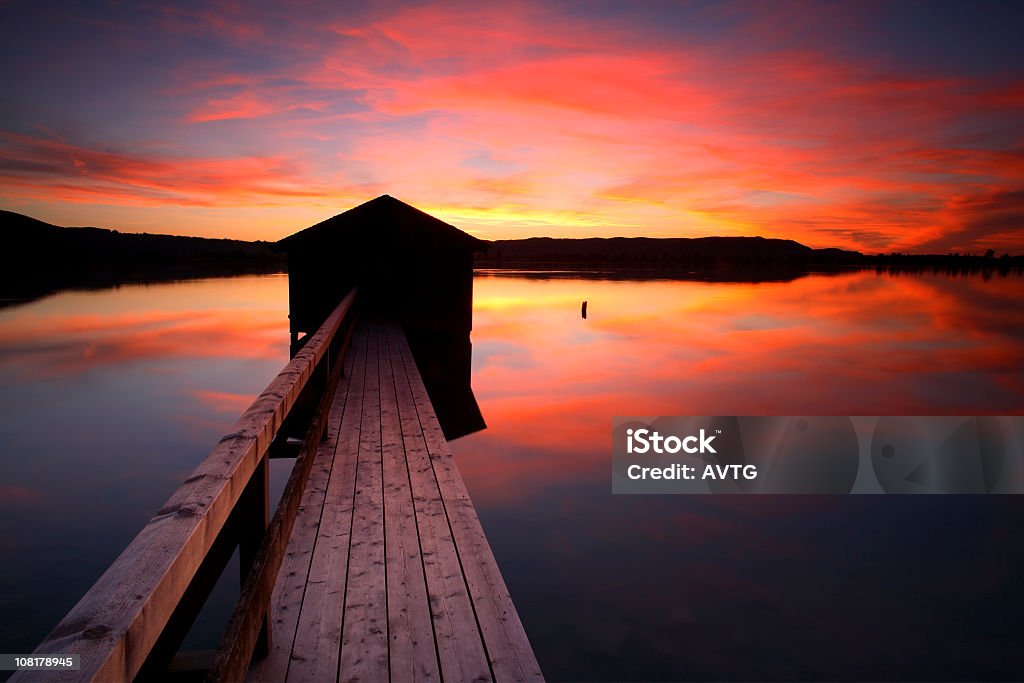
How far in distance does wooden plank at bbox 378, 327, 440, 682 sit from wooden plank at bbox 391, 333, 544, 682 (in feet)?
0.91

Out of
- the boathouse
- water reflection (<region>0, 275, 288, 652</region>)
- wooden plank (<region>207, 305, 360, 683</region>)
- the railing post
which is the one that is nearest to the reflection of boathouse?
the boathouse

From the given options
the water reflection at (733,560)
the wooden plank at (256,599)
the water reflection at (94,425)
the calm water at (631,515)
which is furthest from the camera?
the water reflection at (94,425)

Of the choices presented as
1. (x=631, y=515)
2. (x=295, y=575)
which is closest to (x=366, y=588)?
(x=295, y=575)

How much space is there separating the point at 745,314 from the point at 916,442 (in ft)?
99.0

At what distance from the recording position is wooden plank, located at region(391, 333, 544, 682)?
301cm

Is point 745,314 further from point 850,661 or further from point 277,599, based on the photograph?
point 277,599

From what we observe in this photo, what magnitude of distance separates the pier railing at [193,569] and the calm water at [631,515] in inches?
158

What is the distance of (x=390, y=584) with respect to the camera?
12.4 ft

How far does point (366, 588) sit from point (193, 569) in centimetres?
238

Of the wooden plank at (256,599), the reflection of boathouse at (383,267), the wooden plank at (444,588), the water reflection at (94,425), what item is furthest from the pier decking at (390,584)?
the reflection of boathouse at (383,267)

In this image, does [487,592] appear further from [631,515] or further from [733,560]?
[631,515]

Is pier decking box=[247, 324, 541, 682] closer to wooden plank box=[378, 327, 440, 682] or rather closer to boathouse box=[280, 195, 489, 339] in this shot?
wooden plank box=[378, 327, 440, 682]
